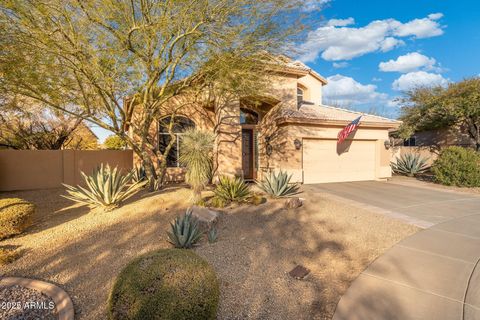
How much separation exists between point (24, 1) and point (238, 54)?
19.3ft

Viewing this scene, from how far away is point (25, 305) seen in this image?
3.55m

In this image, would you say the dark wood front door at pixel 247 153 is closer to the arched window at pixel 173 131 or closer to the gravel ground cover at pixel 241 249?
the arched window at pixel 173 131

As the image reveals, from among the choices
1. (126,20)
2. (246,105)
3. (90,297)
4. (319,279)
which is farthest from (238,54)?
(90,297)

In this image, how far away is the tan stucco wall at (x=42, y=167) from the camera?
11.3 m

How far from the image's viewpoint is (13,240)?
5441mm

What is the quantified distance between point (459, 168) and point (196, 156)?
44.6 ft

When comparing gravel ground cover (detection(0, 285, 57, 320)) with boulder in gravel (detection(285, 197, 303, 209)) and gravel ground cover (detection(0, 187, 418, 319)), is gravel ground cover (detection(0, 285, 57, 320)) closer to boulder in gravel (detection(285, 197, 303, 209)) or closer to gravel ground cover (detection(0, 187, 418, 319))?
gravel ground cover (detection(0, 187, 418, 319))

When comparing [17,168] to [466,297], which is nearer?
[466,297]

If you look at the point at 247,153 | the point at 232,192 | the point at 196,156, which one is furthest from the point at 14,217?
the point at 247,153

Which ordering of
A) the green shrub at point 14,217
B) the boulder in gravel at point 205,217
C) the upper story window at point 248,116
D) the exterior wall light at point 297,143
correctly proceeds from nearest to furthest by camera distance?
the green shrub at point 14,217 < the boulder in gravel at point 205,217 < the exterior wall light at point 297,143 < the upper story window at point 248,116

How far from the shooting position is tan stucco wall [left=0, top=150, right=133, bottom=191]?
11.3m

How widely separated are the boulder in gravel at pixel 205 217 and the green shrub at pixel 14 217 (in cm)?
404

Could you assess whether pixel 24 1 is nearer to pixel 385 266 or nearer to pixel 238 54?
pixel 238 54

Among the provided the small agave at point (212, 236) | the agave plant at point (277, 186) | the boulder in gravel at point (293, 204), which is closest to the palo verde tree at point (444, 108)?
the agave plant at point (277, 186)
